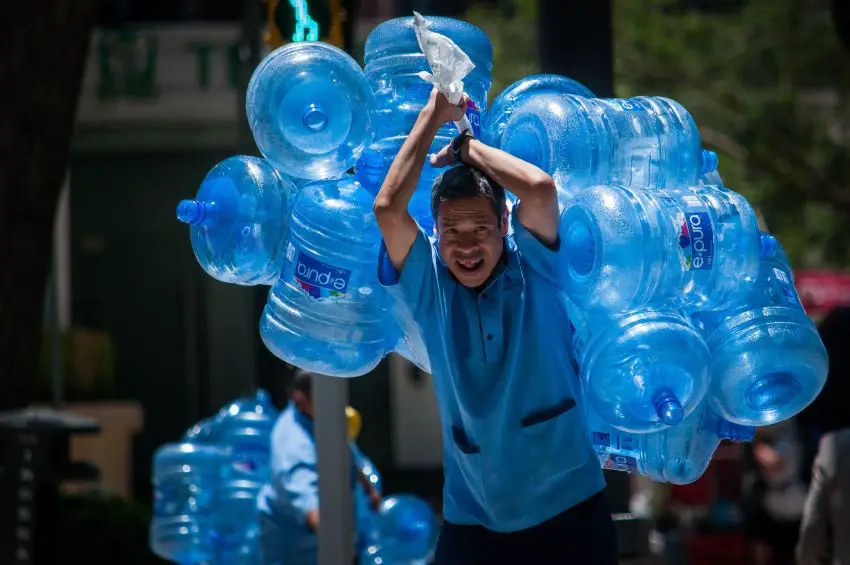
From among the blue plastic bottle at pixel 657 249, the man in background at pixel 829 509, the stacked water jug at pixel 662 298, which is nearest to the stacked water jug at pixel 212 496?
the man in background at pixel 829 509

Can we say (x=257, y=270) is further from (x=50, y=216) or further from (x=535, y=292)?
(x=50, y=216)

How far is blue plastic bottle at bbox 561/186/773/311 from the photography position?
3.91 m

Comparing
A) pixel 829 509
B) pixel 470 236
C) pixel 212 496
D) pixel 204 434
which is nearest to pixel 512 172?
pixel 470 236

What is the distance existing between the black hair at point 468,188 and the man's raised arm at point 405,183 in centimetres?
7

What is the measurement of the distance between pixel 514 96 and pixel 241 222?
916 millimetres

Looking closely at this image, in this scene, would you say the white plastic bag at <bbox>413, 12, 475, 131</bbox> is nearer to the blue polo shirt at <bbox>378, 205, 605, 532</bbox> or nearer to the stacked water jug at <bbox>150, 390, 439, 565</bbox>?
the blue polo shirt at <bbox>378, 205, 605, 532</bbox>

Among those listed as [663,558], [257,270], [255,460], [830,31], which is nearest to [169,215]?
[830,31]

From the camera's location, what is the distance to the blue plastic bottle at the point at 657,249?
12.8 feet

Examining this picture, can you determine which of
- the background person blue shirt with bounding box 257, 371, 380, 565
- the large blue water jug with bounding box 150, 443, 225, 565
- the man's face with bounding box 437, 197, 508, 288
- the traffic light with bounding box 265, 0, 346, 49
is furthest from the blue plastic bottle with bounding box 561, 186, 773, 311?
the large blue water jug with bounding box 150, 443, 225, 565

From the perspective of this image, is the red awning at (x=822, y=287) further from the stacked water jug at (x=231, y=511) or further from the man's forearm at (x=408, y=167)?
the man's forearm at (x=408, y=167)

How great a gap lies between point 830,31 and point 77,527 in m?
8.70

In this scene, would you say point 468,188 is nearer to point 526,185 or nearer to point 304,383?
point 526,185

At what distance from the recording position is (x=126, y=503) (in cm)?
1036

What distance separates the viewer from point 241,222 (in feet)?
14.4
